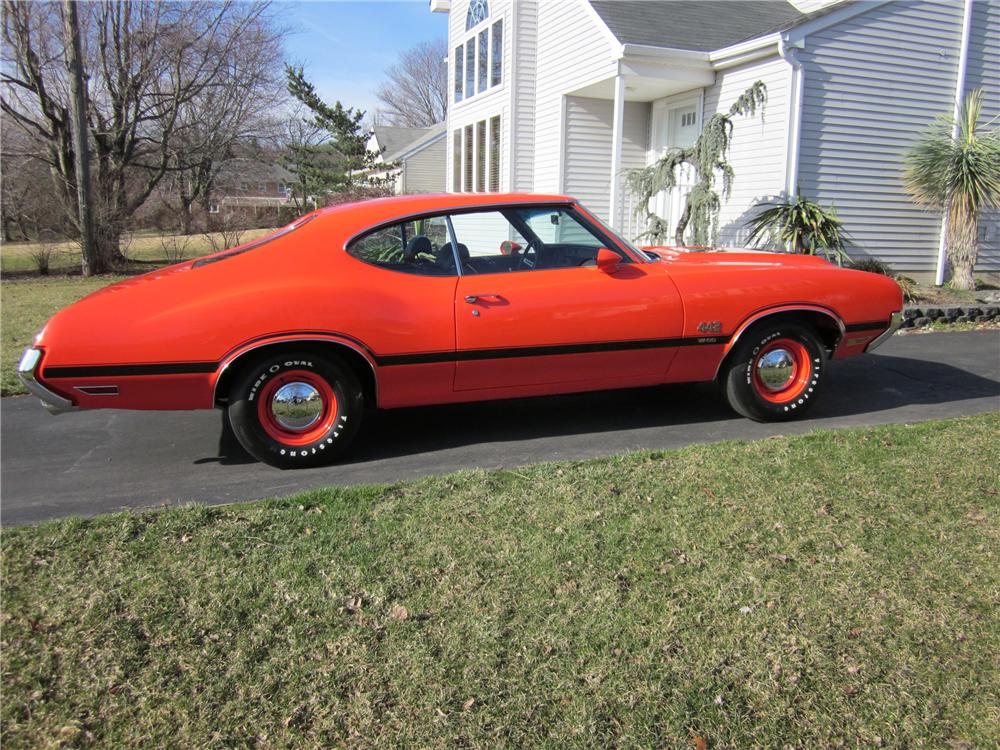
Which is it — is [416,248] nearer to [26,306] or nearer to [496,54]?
[26,306]

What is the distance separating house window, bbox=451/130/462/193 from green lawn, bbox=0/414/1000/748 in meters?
17.1

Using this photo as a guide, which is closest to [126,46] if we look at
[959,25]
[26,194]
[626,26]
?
[26,194]

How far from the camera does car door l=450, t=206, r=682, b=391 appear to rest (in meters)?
4.58

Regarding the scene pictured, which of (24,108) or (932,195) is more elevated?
(24,108)

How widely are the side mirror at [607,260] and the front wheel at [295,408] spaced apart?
1.70m

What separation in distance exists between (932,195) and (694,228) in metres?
4.13

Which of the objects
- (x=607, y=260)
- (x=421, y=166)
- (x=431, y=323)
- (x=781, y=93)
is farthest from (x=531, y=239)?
(x=421, y=166)

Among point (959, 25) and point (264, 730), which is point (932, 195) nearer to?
point (959, 25)

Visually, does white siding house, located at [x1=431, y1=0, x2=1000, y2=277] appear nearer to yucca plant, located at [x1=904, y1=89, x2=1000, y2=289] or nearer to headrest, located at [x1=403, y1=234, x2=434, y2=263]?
yucca plant, located at [x1=904, y1=89, x2=1000, y2=289]

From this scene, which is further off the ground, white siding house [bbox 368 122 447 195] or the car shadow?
white siding house [bbox 368 122 447 195]

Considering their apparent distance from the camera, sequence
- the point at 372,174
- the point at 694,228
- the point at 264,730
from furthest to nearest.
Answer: the point at 372,174
the point at 694,228
the point at 264,730

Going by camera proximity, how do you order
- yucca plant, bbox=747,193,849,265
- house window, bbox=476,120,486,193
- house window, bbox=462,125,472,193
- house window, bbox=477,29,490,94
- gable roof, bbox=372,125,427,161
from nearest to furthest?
yucca plant, bbox=747,193,849,265
house window, bbox=477,29,490,94
house window, bbox=476,120,486,193
house window, bbox=462,125,472,193
gable roof, bbox=372,125,427,161

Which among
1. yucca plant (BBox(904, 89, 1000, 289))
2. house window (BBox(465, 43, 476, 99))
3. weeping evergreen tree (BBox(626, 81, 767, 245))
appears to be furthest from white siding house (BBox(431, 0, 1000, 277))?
house window (BBox(465, 43, 476, 99))

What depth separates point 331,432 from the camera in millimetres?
4469
